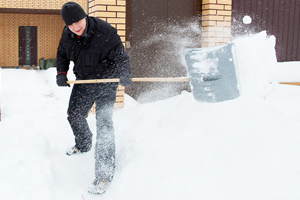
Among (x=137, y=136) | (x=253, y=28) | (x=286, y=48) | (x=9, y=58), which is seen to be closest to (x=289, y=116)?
(x=137, y=136)

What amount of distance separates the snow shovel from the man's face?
0.92 metres

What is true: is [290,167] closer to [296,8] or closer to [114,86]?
[114,86]

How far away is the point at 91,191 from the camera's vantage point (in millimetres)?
2742

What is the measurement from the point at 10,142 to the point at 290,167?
8.81ft

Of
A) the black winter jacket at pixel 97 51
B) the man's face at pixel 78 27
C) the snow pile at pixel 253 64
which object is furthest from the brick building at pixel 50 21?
the man's face at pixel 78 27

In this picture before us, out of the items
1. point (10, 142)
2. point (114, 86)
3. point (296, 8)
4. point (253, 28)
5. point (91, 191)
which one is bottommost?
point (91, 191)

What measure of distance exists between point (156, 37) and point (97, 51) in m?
2.44

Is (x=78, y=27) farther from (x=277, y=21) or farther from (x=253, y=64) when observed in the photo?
(x=277, y=21)

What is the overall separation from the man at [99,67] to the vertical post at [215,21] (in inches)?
105

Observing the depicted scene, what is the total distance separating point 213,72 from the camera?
8.71 ft

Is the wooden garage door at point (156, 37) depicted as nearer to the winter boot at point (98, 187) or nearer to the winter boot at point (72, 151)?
the winter boot at point (72, 151)

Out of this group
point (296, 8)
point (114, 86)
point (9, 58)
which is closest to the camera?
point (114, 86)

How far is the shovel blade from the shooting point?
8.58ft

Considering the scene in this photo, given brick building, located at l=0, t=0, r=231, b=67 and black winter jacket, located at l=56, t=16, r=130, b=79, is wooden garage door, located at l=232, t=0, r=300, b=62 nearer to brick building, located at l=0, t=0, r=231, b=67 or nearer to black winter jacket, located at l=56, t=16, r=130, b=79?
brick building, located at l=0, t=0, r=231, b=67
